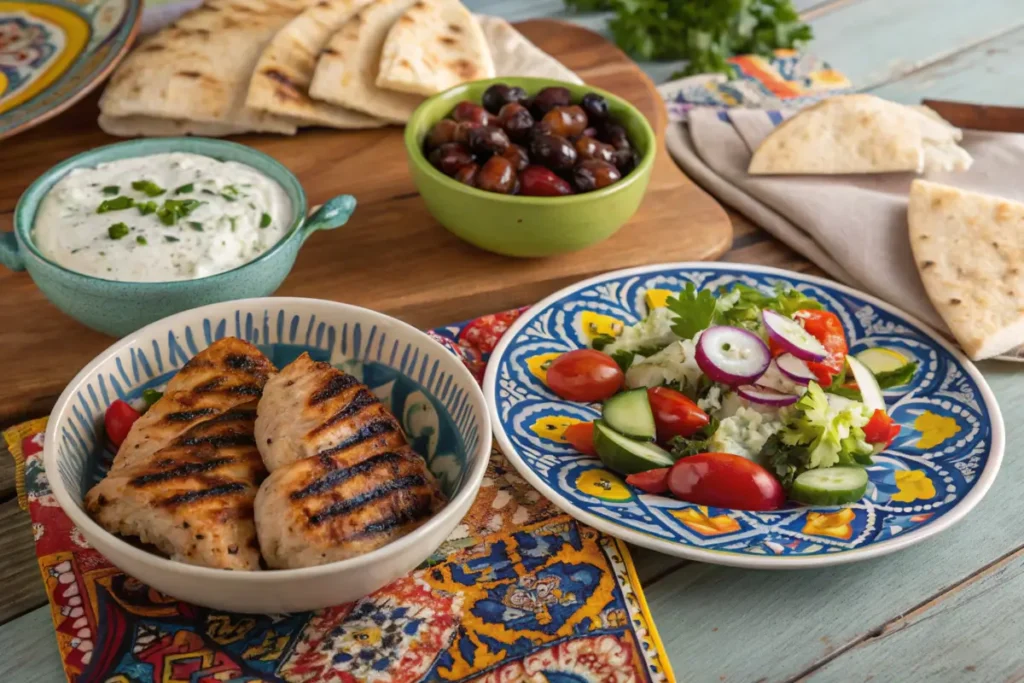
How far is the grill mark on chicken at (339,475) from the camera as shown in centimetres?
199

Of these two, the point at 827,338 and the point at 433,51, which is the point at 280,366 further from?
the point at 433,51

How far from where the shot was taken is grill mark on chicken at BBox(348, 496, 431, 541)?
199 cm

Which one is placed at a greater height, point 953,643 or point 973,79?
point 973,79

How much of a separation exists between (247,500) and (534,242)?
1388 millimetres

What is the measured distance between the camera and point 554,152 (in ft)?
10.2

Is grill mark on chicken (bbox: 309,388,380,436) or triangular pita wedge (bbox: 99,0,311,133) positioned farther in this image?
triangular pita wedge (bbox: 99,0,311,133)

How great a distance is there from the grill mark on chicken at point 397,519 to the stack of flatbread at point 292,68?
1965 mm

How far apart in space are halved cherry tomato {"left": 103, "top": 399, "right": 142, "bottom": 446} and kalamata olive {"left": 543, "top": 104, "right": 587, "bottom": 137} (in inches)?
61.4

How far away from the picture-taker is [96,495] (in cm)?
204

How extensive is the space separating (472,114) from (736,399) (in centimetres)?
127

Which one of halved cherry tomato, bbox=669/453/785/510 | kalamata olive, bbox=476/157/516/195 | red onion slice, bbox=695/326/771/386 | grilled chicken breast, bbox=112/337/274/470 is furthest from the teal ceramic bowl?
halved cherry tomato, bbox=669/453/785/510

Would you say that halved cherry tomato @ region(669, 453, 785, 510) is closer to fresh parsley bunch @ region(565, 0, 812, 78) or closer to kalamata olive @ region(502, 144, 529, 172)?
kalamata olive @ region(502, 144, 529, 172)

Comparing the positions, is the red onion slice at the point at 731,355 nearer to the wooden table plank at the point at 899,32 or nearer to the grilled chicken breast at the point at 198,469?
the grilled chicken breast at the point at 198,469

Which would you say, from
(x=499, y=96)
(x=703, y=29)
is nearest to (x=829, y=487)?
(x=499, y=96)
